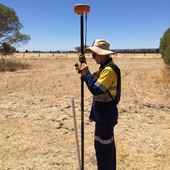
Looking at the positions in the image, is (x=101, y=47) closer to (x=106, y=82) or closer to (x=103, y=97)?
(x=106, y=82)

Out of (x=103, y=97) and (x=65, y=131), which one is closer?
(x=103, y=97)

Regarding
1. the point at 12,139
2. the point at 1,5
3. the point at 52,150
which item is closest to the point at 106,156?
the point at 52,150

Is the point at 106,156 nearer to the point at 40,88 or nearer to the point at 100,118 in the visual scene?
the point at 100,118

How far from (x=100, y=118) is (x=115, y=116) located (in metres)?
0.17

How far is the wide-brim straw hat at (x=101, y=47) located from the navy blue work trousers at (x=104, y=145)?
2.49 ft

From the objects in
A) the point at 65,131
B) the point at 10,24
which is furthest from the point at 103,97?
the point at 10,24

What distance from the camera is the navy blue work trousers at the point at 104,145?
271cm

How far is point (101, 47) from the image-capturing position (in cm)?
265

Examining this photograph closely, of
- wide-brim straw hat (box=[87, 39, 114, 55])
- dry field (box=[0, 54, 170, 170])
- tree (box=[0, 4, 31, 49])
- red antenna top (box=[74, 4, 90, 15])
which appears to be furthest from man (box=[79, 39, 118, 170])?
tree (box=[0, 4, 31, 49])

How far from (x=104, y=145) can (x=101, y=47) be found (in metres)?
1.07

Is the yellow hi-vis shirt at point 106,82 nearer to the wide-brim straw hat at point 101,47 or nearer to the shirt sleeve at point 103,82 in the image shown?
the shirt sleeve at point 103,82

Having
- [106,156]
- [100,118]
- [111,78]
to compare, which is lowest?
[106,156]

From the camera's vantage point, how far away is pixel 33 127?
5180 mm

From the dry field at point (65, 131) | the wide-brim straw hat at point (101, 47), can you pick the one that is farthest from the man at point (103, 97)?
the dry field at point (65, 131)
